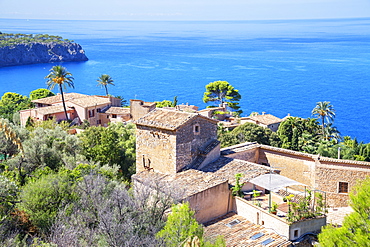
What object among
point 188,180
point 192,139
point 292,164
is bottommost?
point 292,164

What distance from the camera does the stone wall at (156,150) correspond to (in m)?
17.5

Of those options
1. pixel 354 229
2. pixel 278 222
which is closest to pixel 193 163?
pixel 278 222

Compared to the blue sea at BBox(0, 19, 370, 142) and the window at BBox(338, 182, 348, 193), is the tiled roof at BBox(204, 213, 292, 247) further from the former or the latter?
the blue sea at BBox(0, 19, 370, 142)

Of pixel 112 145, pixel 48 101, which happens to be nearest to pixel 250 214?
pixel 112 145

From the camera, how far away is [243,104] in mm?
86750

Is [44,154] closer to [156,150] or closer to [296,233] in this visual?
[156,150]

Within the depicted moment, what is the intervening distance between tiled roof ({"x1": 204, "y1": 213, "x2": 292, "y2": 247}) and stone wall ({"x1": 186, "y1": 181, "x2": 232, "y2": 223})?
0.25 metres

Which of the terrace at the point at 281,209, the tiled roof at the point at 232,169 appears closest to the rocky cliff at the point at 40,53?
the tiled roof at the point at 232,169

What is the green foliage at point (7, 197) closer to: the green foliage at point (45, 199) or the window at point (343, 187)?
the green foliage at point (45, 199)

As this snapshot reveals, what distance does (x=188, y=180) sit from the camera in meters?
16.4

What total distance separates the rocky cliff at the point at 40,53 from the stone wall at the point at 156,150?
147 meters

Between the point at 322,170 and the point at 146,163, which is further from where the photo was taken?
the point at 322,170

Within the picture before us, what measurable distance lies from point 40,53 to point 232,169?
157602 millimetres

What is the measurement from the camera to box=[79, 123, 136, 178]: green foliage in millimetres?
22744
